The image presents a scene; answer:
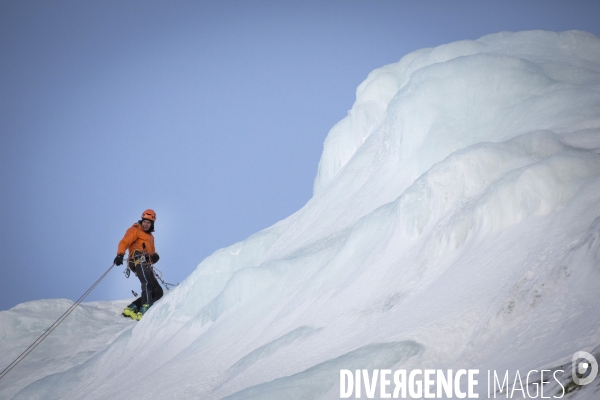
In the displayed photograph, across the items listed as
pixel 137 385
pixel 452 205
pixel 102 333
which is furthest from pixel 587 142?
pixel 102 333

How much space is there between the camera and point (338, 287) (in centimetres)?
1005

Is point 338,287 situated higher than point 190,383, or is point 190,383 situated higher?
point 338,287

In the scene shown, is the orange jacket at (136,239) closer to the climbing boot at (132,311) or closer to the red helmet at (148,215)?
the red helmet at (148,215)

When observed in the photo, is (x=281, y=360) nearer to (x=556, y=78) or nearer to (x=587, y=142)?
(x=587, y=142)

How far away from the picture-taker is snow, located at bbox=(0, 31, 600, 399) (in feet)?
20.8

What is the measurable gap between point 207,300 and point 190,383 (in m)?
4.72

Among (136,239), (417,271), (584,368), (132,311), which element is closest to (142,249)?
(136,239)

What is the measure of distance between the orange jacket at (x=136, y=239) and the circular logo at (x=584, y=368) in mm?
11453

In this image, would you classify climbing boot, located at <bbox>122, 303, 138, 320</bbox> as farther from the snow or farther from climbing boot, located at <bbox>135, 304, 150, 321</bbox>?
the snow

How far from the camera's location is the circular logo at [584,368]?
4.31 metres

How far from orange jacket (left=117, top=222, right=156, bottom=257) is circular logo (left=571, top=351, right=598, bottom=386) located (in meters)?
11.5

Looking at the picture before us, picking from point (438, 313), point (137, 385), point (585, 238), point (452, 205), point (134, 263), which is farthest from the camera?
point (134, 263)

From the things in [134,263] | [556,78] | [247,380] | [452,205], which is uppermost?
[556,78]

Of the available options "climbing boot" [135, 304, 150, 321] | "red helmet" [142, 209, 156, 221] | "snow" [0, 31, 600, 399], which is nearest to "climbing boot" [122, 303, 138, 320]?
"climbing boot" [135, 304, 150, 321]
